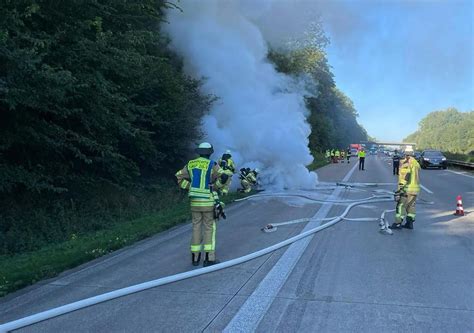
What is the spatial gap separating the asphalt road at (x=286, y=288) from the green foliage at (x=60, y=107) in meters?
3.00

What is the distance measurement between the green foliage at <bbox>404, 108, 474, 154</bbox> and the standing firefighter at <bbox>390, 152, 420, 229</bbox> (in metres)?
113

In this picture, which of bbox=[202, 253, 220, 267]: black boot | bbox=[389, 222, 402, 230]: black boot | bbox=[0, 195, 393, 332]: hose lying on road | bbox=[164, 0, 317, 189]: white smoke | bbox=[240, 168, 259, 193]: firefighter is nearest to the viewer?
bbox=[0, 195, 393, 332]: hose lying on road

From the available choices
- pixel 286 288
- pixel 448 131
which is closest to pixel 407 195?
pixel 286 288

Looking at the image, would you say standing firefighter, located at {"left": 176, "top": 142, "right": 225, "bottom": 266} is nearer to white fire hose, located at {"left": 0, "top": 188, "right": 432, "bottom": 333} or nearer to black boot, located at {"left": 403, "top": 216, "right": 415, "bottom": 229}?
white fire hose, located at {"left": 0, "top": 188, "right": 432, "bottom": 333}

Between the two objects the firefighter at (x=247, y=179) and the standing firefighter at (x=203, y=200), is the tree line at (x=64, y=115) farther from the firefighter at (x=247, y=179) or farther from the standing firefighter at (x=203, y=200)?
the firefighter at (x=247, y=179)

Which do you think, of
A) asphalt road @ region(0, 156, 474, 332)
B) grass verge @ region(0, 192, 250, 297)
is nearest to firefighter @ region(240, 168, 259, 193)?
grass verge @ region(0, 192, 250, 297)

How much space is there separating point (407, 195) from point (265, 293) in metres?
5.46

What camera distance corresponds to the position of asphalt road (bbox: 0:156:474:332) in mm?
4387

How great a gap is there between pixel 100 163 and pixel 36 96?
4526 mm

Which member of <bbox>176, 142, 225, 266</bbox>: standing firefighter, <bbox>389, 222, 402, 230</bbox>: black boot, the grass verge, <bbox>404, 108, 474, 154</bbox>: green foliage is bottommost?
the grass verge

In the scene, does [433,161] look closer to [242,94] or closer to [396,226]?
[242,94]

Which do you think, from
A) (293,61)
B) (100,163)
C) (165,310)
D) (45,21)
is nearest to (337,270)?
(165,310)

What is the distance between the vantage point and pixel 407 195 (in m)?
9.64

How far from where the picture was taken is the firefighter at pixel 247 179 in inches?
650
